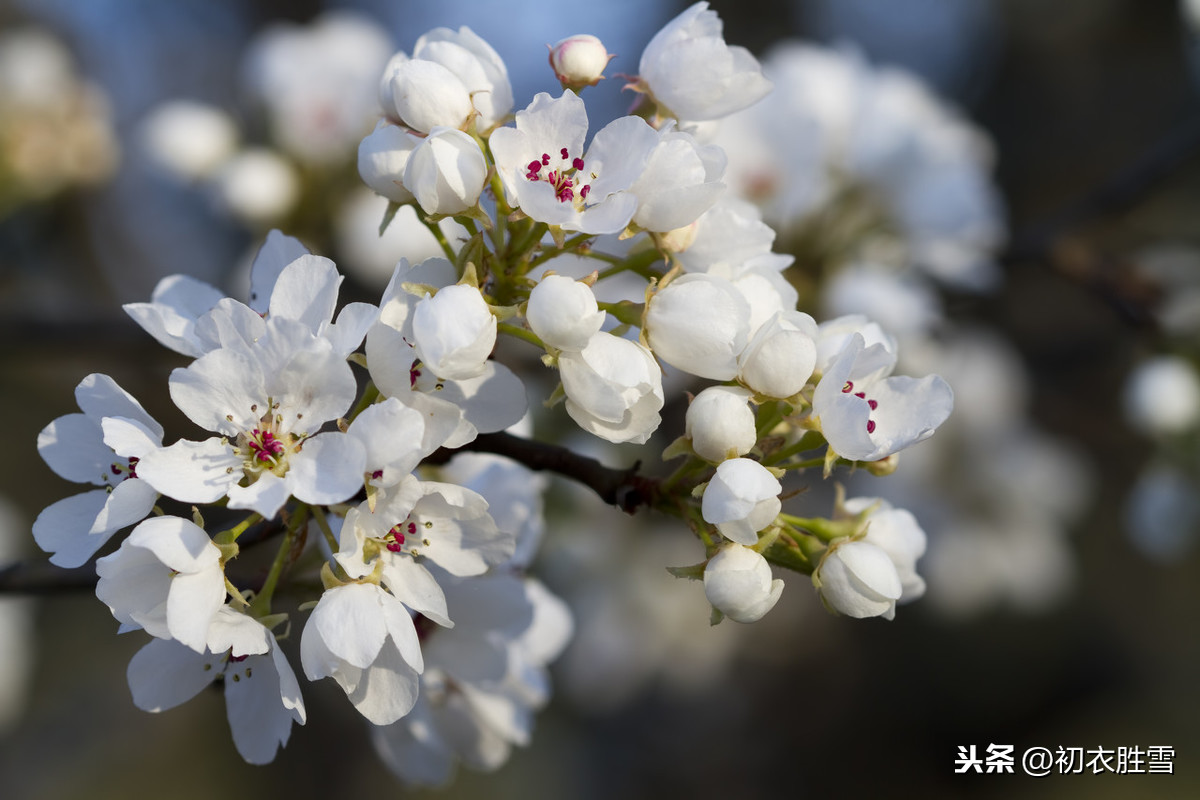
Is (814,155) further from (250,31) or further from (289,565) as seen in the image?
(250,31)

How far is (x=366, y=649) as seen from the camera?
123cm

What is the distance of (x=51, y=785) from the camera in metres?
8.05

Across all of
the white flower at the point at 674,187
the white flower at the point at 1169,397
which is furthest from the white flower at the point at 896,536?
the white flower at the point at 1169,397

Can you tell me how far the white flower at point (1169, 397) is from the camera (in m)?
3.04

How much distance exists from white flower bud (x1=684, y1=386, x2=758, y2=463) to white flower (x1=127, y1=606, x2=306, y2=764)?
0.69 m

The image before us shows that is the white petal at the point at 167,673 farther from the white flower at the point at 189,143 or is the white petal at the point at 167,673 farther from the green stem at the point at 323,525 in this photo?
the white flower at the point at 189,143

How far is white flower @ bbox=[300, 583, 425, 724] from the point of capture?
1230 mm

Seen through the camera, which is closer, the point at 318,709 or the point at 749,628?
the point at 749,628

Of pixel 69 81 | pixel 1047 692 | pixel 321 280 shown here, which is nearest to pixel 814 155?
pixel 321 280

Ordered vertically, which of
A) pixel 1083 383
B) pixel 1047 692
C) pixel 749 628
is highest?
pixel 1083 383

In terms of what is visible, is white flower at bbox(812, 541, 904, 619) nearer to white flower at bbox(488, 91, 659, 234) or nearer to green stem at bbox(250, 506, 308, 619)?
white flower at bbox(488, 91, 659, 234)

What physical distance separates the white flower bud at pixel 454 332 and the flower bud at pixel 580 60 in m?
0.43

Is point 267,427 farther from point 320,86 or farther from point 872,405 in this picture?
point 320,86

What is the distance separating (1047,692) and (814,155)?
742 cm
